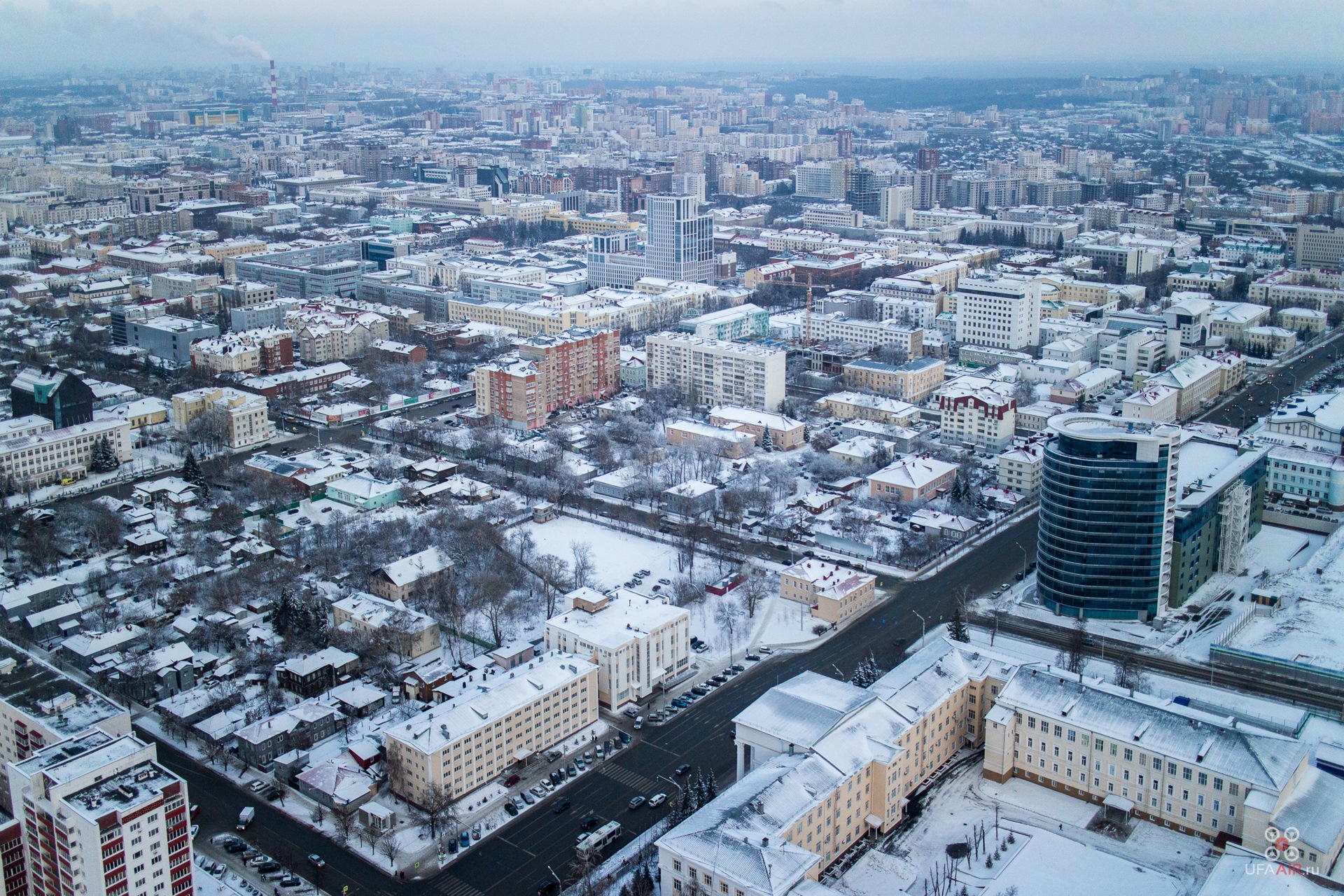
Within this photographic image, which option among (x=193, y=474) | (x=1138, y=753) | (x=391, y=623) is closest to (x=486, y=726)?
(x=391, y=623)

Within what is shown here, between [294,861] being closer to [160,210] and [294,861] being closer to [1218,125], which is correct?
A: [160,210]

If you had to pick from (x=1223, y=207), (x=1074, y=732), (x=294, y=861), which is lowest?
(x=294, y=861)

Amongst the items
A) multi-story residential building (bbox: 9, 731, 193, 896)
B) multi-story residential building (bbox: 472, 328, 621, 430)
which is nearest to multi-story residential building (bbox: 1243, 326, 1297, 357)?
multi-story residential building (bbox: 472, 328, 621, 430)

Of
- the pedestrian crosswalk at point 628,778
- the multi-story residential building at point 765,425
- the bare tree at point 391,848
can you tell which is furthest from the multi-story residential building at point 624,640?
the multi-story residential building at point 765,425

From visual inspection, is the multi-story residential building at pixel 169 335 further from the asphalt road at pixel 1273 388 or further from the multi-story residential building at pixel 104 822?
the asphalt road at pixel 1273 388

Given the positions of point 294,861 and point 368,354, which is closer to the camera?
point 294,861

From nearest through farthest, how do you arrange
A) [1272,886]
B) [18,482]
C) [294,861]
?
1. [1272,886]
2. [294,861]
3. [18,482]

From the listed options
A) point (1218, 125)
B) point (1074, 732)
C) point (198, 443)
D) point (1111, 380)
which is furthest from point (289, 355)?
point (1218, 125)
